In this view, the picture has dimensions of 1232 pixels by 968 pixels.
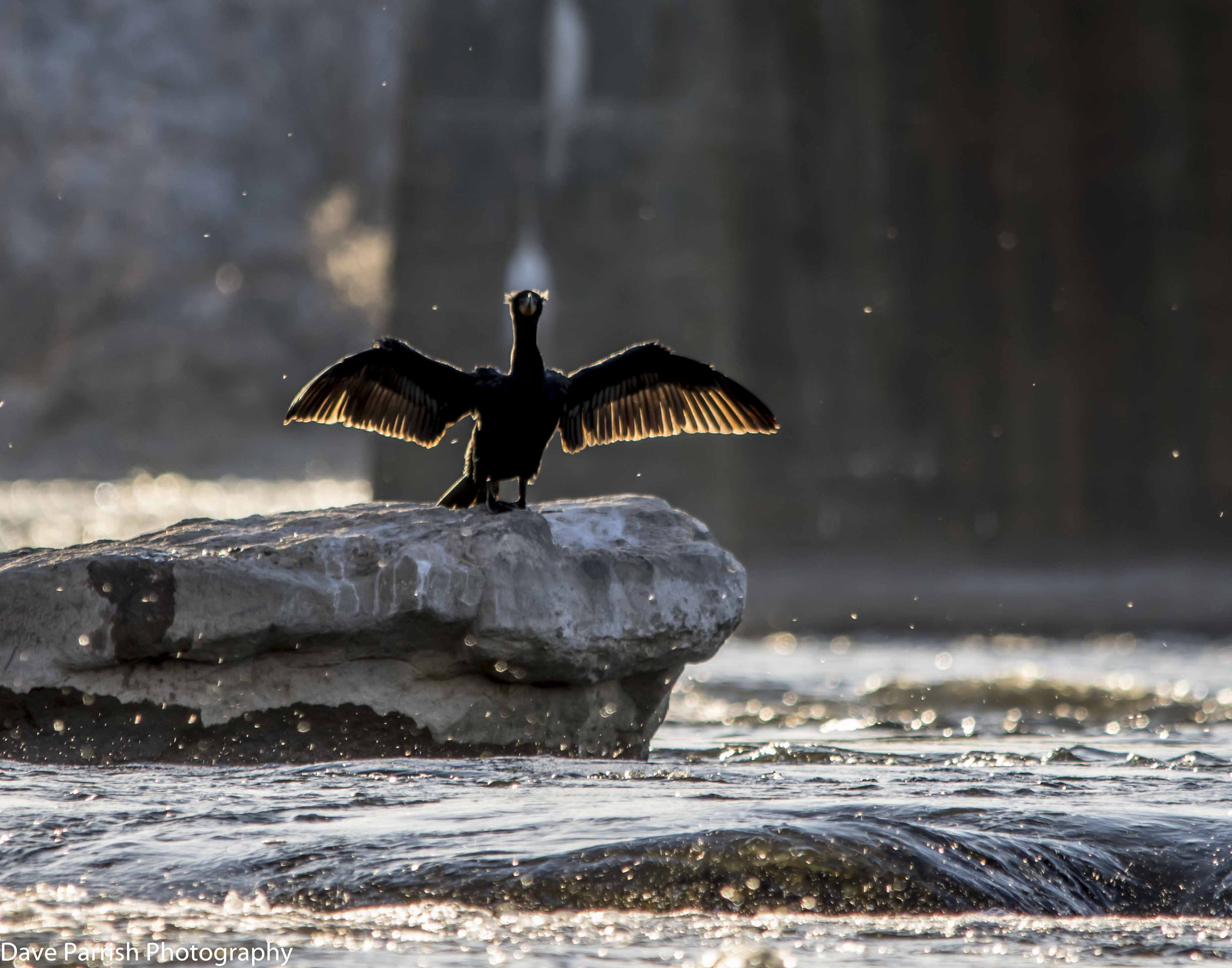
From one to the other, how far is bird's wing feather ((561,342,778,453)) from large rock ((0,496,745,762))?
759 millimetres

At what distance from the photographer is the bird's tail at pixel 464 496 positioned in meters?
6.33

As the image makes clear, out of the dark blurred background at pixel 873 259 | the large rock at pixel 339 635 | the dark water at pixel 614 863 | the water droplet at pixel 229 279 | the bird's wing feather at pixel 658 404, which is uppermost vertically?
the water droplet at pixel 229 279

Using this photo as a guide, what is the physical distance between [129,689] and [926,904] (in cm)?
281

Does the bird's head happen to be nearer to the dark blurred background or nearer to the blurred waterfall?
the dark blurred background

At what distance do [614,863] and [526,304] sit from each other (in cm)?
245

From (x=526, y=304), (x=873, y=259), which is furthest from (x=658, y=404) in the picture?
(x=873, y=259)

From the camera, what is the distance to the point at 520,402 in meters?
5.94

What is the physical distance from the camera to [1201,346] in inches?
591

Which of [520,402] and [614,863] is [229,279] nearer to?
[520,402]

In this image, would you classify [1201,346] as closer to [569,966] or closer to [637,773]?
[637,773]

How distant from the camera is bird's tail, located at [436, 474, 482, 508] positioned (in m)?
6.33

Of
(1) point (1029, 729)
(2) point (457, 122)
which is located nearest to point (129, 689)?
(1) point (1029, 729)

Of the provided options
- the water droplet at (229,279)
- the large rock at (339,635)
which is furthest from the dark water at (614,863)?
the water droplet at (229,279)

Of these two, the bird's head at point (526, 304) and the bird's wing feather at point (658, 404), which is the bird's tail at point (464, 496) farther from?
the bird's head at point (526, 304)
